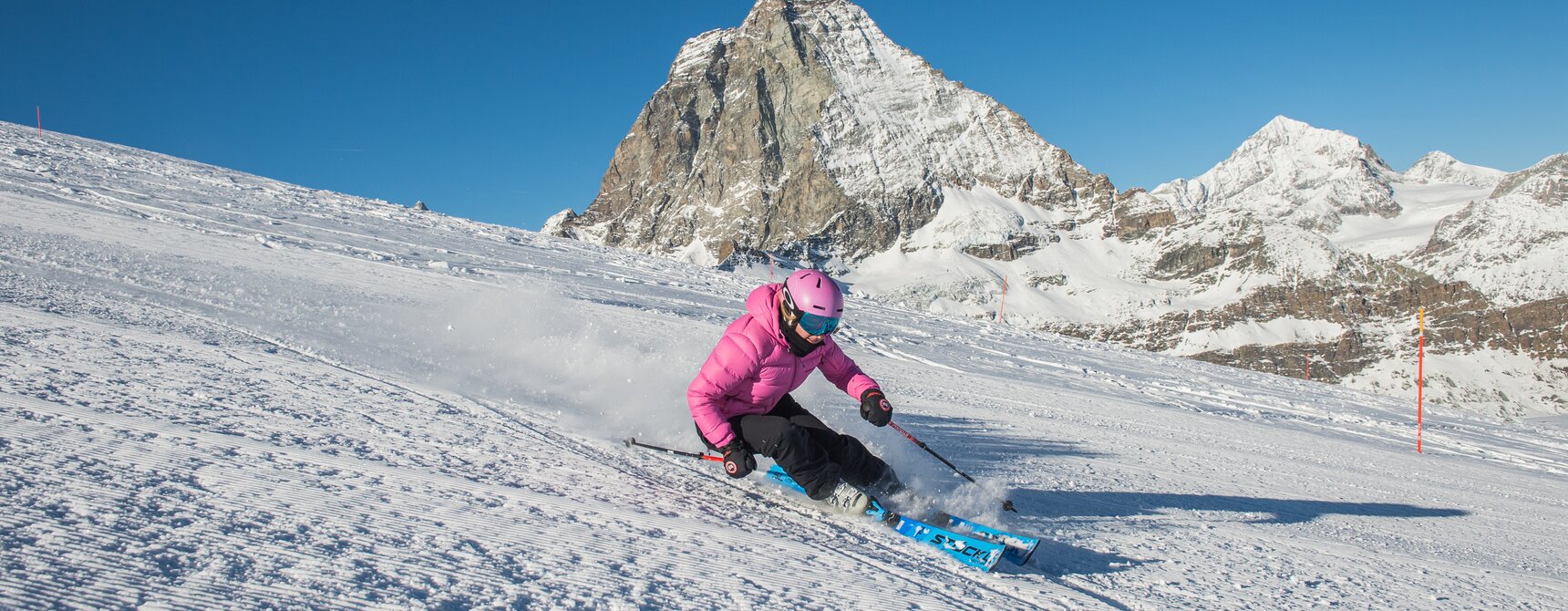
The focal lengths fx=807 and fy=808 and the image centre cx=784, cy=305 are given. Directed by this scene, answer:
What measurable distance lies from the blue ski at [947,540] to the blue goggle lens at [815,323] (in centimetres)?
106

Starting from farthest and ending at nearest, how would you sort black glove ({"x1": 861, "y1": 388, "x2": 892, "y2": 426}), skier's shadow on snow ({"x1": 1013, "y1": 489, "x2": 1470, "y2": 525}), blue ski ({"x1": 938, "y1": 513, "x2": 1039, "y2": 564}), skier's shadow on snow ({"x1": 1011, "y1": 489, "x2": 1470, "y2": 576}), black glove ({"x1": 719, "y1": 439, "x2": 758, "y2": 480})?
skier's shadow on snow ({"x1": 1013, "y1": 489, "x2": 1470, "y2": 525}) < black glove ({"x1": 861, "y1": 388, "x2": 892, "y2": 426}) < black glove ({"x1": 719, "y1": 439, "x2": 758, "y2": 480}) < skier's shadow on snow ({"x1": 1011, "y1": 489, "x2": 1470, "y2": 576}) < blue ski ({"x1": 938, "y1": 513, "x2": 1039, "y2": 564})

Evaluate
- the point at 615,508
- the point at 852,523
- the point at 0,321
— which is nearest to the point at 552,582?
the point at 615,508

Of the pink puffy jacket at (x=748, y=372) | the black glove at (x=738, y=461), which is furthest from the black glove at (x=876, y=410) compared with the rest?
the black glove at (x=738, y=461)

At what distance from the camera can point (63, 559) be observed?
7.99 ft

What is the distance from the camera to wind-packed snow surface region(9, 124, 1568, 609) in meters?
2.83

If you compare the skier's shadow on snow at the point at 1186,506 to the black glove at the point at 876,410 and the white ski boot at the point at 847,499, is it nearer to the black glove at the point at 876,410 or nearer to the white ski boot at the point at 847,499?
the black glove at the point at 876,410

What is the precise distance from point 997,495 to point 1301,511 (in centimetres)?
300

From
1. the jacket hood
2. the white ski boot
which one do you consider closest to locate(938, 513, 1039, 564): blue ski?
the white ski boot

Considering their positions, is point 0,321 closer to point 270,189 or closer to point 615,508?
point 615,508

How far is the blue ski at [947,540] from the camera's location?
4008mm

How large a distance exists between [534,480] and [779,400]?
1.58 metres

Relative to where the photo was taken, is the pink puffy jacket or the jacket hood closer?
the pink puffy jacket

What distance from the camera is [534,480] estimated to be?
4281 mm

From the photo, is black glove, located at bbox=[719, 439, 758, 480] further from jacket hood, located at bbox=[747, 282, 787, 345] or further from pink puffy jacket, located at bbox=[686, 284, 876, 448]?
jacket hood, located at bbox=[747, 282, 787, 345]
